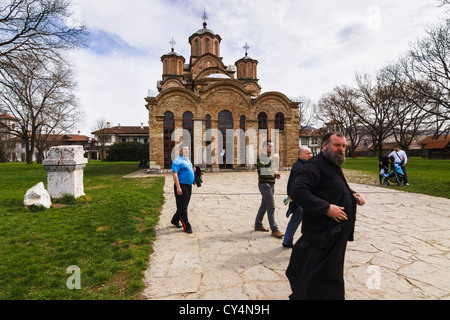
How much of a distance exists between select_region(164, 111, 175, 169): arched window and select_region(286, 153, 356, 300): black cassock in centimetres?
1802

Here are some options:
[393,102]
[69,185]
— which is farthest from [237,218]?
[393,102]

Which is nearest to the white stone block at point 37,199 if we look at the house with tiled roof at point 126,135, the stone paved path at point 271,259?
the stone paved path at point 271,259

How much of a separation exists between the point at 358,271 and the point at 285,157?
19009mm

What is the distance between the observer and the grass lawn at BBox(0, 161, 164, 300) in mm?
2836

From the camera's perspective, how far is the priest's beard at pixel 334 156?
2398mm

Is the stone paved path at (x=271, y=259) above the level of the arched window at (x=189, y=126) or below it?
below

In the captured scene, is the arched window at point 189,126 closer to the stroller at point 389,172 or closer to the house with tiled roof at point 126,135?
the stroller at point 389,172

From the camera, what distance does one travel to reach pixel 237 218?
6.14 metres

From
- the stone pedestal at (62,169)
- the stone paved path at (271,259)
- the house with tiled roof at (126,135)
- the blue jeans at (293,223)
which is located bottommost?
the stone paved path at (271,259)

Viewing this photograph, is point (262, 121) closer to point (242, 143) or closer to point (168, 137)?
point (242, 143)

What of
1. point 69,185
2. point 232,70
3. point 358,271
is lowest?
point 358,271

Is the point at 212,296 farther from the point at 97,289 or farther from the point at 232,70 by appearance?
the point at 232,70

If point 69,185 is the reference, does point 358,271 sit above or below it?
below

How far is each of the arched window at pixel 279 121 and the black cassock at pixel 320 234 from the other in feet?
65.1
